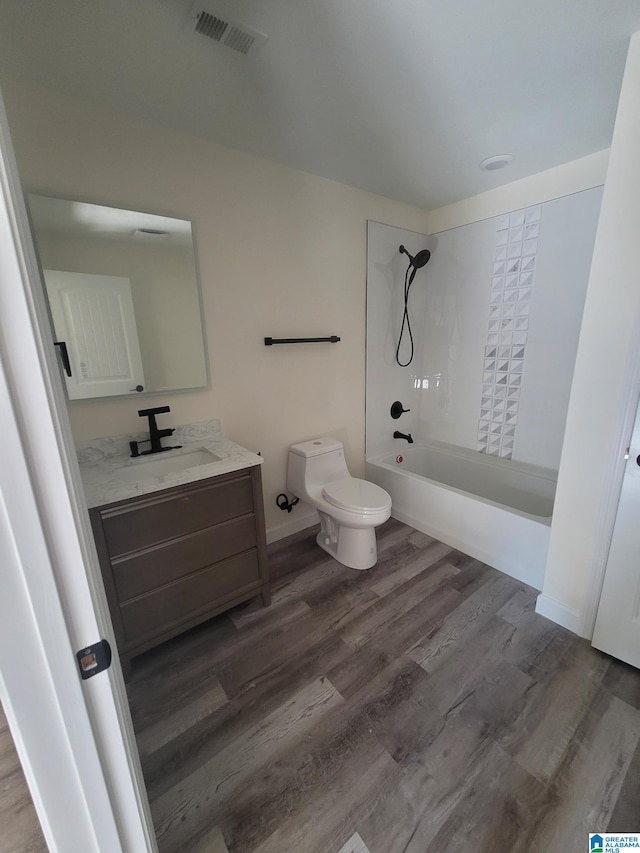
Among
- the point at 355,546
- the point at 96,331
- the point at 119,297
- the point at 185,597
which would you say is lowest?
the point at 355,546

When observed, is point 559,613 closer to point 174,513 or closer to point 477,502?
point 477,502

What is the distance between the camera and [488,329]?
2.60 m

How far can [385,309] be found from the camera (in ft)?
8.95

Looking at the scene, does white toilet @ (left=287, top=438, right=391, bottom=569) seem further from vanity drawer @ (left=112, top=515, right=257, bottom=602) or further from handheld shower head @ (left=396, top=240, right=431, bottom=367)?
handheld shower head @ (left=396, top=240, right=431, bottom=367)

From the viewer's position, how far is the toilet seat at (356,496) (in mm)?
2000

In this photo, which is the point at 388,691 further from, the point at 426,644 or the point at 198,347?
the point at 198,347

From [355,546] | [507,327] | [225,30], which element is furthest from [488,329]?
[225,30]

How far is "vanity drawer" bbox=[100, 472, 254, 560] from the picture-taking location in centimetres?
132

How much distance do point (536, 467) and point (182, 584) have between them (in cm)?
239

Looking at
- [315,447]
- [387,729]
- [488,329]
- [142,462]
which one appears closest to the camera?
[387,729]

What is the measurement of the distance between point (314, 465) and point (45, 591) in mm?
1868

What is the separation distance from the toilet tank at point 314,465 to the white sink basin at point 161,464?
2.20 feet

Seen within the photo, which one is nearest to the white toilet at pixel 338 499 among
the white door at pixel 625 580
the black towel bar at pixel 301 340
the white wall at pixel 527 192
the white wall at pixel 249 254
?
the white wall at pixel 249 254

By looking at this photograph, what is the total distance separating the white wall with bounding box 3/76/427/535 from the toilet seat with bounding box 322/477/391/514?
1.38ft
